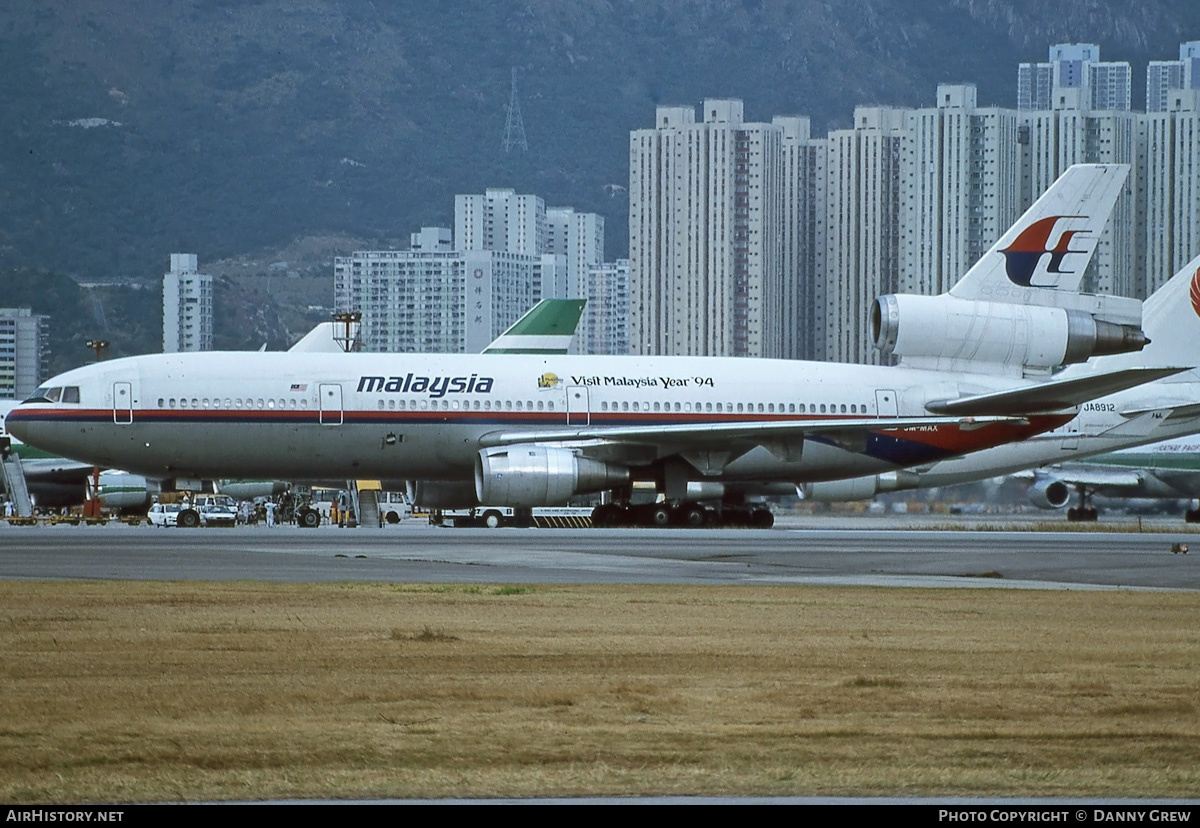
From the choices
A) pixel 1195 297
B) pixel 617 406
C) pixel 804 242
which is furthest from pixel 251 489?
pixel 804 242

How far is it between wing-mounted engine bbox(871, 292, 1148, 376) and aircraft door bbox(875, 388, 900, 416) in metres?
1.07

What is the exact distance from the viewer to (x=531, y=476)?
34.7 meters

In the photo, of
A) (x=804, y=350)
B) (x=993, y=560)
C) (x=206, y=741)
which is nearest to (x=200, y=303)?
(x=804, y=350)

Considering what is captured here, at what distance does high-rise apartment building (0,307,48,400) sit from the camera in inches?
6467

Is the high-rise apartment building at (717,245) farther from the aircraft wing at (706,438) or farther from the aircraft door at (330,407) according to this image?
the aircraft door at (330,407)

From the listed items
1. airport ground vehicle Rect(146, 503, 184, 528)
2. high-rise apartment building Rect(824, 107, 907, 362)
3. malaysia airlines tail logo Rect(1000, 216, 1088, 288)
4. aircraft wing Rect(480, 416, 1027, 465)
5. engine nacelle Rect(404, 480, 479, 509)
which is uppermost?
high-rise apartment building Rect(824, 107, 907, 362)

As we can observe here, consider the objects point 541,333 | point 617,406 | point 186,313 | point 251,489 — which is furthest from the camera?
point 186,313

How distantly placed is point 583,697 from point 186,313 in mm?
186558

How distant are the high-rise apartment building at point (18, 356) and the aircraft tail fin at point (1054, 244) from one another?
139 m

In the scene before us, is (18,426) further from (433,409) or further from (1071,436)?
(1071,436)

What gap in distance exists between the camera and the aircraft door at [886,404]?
38.9 metres

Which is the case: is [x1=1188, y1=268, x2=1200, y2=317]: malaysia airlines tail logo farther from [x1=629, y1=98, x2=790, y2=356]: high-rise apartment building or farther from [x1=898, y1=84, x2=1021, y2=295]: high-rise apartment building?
[x1=629, y1=98, x2=790, y2=356]: high-rise apartment building

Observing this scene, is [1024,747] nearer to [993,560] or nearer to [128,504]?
[993,560]

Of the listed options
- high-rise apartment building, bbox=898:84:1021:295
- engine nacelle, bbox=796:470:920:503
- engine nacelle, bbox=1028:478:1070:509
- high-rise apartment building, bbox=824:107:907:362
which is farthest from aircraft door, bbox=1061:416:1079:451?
high-rise apartment building, bbox=824:107:907:362
